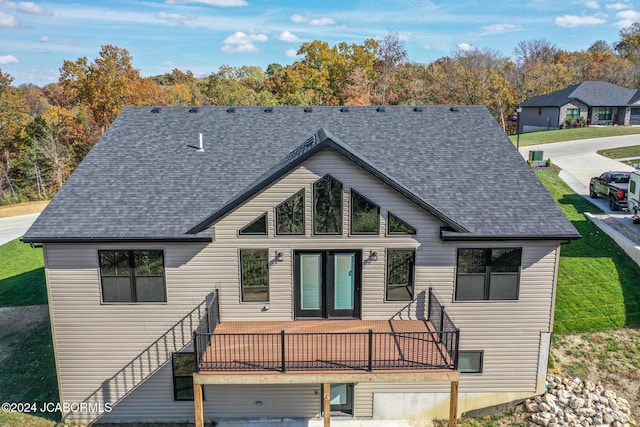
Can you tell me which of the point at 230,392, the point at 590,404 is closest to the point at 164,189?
the point at 230,392

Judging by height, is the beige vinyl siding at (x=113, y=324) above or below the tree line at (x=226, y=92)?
below

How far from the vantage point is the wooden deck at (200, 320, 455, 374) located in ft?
34.9

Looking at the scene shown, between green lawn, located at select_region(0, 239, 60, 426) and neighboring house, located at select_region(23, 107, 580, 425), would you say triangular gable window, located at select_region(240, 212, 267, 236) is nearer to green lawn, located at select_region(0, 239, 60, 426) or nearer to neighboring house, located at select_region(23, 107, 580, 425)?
neighboring house, located at select_region(23, 107, 580, 425)

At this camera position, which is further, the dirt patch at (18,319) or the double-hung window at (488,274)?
the dirt patch at (18,319)

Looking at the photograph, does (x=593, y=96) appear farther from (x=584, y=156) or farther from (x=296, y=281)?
(x=296, y=281)

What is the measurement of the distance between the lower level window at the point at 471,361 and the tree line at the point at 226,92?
33.0m

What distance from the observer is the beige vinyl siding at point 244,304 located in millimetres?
12070

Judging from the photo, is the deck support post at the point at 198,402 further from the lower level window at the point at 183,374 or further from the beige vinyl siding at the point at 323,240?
the beige vinyl siding at the point at 323,240

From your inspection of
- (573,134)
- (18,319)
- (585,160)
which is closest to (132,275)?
(18,319)

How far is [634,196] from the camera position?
73.4 ft

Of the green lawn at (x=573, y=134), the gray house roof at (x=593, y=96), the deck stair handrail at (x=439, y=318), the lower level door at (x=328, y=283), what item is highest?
the gray house roof at (x=593, y=96)

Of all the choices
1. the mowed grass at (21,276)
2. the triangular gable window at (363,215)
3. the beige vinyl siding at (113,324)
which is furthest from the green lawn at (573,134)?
the mowed grass at (21,276)

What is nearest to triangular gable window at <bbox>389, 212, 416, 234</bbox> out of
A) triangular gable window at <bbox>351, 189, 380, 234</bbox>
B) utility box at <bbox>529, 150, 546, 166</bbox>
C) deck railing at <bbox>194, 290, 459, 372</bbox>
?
triangular gable window at <bbox>351, 189, 380, 234</bbox>

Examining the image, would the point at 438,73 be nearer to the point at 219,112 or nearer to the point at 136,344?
the point at 219,112
